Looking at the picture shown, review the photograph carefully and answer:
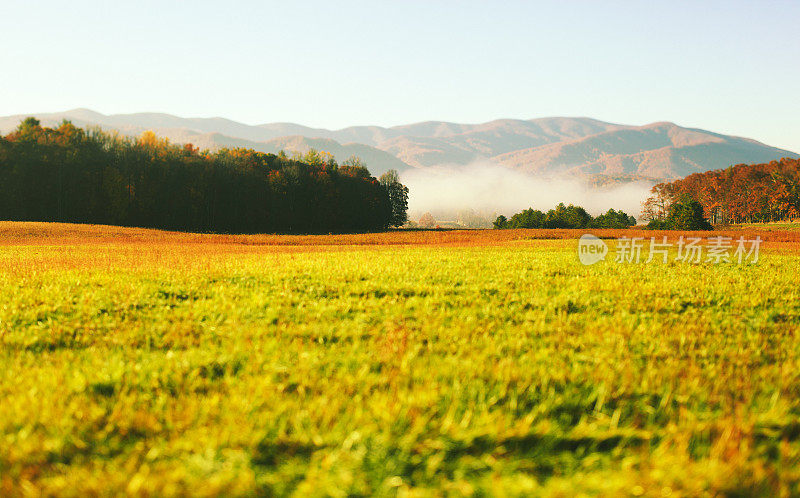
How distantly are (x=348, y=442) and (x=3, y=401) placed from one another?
2.97 m

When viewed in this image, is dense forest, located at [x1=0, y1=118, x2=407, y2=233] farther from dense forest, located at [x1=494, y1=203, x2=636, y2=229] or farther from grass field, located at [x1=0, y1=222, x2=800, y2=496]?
grass field, located at [x1=0, y1=222, x2=800, y2=496]

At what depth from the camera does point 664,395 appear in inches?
146

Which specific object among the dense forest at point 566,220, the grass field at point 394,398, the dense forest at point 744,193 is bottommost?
the grass field at point 394,398

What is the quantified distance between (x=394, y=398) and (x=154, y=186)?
225 feet

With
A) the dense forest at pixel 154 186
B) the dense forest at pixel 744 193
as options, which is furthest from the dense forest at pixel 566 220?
the dense forest at pixel 154 186

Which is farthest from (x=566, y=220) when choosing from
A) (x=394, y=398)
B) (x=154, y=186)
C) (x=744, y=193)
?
(x=394, y=398)

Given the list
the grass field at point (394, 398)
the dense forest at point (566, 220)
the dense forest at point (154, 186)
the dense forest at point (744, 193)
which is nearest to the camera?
the grass field at point (394, 398)

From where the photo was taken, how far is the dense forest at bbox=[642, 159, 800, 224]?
93.2 meters

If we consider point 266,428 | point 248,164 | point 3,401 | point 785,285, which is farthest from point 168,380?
point 248,164

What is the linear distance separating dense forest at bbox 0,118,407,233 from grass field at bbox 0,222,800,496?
6098 centimetres

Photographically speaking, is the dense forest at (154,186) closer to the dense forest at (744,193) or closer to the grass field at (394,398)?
the grass field at (394,398)

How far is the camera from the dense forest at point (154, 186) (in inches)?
2251

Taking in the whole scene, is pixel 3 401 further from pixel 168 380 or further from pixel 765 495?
pixel 765 495

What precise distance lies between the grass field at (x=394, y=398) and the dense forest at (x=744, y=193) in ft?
330
